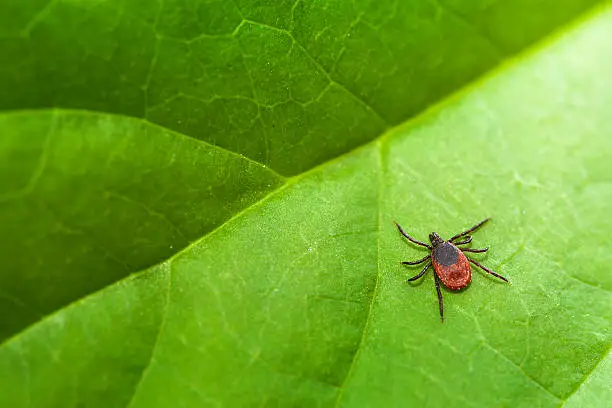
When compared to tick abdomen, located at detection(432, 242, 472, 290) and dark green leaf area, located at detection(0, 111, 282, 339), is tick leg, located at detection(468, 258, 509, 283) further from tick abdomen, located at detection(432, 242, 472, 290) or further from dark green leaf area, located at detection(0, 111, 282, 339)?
dark green leaf area, located at detection(0, 111, 282, 339)

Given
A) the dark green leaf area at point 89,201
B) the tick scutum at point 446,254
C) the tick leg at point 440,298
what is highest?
the dark green leaf area at point 89,201

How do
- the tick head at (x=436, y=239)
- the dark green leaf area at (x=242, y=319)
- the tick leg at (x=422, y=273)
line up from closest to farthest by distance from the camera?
the dark green leaf area at (x=242, y=319) → the tick leg at (x=422, y=273) → the tick head at (x=436, y=239)

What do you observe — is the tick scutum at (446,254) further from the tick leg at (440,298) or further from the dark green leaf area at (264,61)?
the dark green leaf area at (264,61)

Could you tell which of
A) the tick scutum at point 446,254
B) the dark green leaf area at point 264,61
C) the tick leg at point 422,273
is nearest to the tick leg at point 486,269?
the tick scutum at point 446,254

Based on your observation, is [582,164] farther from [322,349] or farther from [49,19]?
[49,19]

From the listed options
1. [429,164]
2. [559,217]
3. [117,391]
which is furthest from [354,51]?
[117,391]

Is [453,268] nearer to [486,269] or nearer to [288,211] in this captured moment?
[486,269]
